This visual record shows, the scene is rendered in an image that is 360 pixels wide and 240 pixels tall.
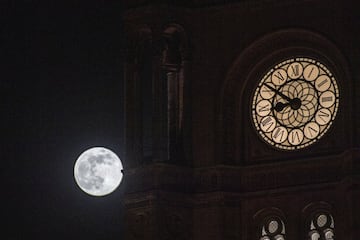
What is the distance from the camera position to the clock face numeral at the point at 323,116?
69.7 m

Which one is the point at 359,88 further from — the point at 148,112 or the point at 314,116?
the point at 148,112

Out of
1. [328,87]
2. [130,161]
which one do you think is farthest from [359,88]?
[130,161]

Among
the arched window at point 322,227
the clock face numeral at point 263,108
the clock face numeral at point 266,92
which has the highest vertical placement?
the clock face numeral at point 266,92

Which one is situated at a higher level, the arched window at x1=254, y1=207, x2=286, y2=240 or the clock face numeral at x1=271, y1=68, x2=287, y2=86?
the clock face numeral at x1=271, y1=68, x2=287, y2=86

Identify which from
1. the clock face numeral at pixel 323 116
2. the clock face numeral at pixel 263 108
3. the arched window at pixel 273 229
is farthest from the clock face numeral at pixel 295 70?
the arched window at pixel 273 229

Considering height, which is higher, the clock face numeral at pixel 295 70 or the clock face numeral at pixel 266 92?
the clock face numeral at pixel 295 70

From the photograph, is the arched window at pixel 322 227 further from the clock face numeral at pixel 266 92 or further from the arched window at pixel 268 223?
the clock face numeral at pixel 266 92

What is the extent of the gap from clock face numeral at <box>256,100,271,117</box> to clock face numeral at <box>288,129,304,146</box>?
812 millimetres

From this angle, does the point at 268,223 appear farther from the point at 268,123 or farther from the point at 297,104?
the point at 297,104

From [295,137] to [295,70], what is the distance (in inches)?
59.8

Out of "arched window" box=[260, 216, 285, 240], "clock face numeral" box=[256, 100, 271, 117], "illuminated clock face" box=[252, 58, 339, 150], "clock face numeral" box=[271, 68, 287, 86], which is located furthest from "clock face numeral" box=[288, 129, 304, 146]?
"arched window" box=[260, 216, 285, 240]

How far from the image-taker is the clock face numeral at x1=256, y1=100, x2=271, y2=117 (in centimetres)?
7050

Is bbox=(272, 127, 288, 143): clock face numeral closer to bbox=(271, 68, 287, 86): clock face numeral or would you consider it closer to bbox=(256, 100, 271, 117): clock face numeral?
bbox=(256, 100, 271, 117): clock face numeral

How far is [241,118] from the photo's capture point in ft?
232
